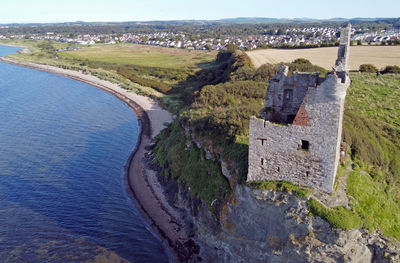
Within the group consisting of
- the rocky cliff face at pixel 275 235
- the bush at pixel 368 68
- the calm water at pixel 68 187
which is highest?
the bush at pixel 368 68

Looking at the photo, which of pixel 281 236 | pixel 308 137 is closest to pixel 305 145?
pixel 308 137

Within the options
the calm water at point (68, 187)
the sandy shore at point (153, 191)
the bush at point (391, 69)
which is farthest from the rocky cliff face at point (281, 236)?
the bush at point (391, 69)

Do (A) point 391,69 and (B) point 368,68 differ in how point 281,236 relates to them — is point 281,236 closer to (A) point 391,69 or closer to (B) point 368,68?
(A) point 391,69

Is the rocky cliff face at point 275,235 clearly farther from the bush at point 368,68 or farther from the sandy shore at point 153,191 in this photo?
the bush at point 368,68

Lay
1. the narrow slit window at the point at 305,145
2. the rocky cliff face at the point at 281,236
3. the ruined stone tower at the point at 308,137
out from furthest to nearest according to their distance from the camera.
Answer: the narrow slit window at the point at 305,145 → the rocky cliff face at the point at 281,236 → the ruined stone tower at the point at 308,137

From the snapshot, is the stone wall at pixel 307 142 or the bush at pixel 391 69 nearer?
the stone wall at pixel 307 142

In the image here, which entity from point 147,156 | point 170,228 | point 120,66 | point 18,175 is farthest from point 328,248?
point 120,66

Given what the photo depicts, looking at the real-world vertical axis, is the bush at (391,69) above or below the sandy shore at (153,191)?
above

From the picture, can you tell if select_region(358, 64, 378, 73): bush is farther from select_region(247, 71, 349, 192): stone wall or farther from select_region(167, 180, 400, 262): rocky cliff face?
select_region(167, 180, 400, 262): rocky cliff face
